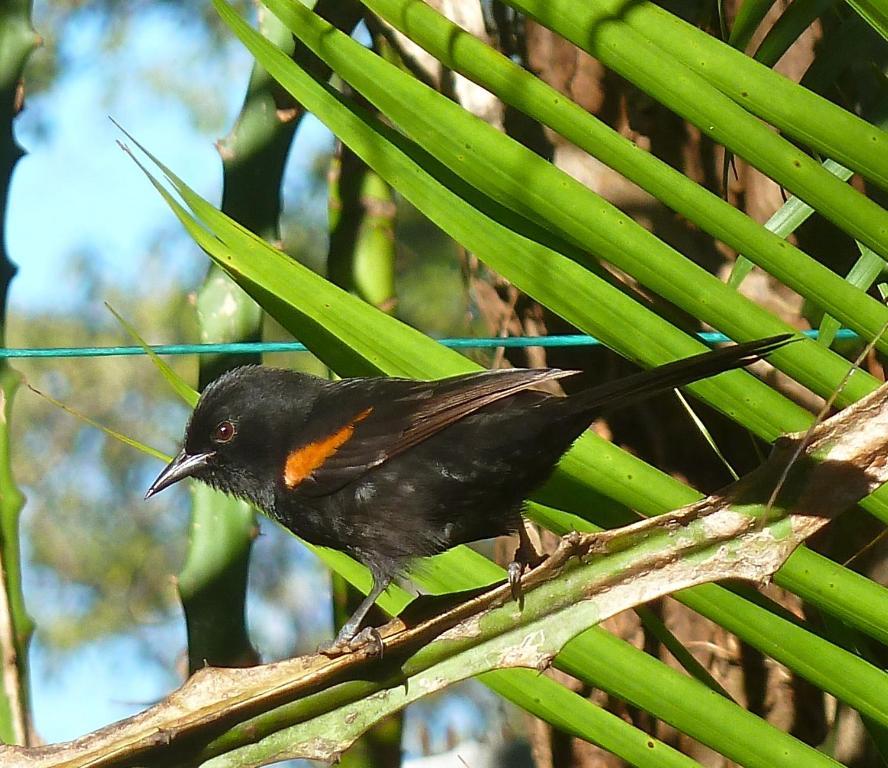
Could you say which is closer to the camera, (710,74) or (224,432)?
(710,74)

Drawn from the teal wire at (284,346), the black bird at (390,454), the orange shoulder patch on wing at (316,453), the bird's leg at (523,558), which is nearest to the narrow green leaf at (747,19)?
the teal wire at (284,346)

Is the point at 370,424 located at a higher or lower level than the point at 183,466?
lower

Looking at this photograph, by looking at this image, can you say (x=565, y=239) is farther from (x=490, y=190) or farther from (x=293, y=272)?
(x=293, y=272)

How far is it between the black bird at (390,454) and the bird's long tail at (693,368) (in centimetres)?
26

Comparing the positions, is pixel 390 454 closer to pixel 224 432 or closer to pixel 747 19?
pixel 224 432

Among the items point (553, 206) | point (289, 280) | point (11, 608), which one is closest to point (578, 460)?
point (553, 206)

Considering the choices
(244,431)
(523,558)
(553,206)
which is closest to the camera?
(553,206)

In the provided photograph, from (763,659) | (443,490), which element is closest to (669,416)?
(763,659)

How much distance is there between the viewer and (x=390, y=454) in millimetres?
2299

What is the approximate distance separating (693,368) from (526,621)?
391 mm

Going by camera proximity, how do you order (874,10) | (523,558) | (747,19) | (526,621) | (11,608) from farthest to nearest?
(11,608)
(523,558)
(747,19)
(526,621)
(874,10)

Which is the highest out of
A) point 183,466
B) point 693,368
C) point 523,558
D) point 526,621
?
point 183,466

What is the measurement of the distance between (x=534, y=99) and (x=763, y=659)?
5.78 feet

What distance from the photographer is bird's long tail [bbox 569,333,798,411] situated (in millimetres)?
1479
